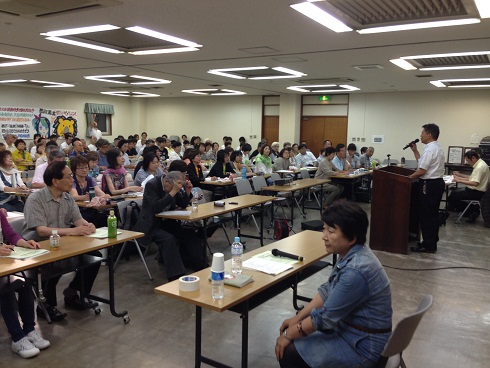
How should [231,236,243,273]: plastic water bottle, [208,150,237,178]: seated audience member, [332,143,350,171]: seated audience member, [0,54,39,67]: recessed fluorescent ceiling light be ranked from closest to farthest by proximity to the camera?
[231,236,243,273]: plastic water bottle
[0,54,39,67]: recessed fluorescent ceiling light
[208,150,237,178]: seated audience member
[332,143,350,171]: seated audience member

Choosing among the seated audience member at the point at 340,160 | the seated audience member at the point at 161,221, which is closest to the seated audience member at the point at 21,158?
the seated audience member at the point at 161,221

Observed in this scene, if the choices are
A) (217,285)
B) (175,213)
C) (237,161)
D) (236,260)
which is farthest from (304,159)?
(217,285)

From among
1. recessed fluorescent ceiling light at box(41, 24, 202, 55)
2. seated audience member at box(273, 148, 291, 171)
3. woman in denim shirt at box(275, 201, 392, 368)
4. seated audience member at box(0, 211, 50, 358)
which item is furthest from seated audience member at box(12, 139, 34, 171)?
woman in denim shirt at box(275, 201, 392, 368)

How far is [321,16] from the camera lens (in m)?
4.40

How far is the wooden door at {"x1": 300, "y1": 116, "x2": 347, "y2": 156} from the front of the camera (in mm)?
13648

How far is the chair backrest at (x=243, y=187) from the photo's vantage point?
6.61 metres

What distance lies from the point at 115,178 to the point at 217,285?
3795 mm

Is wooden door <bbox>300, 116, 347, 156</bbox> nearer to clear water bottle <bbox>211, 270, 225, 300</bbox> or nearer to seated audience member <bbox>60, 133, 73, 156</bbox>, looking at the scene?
seated audience member <bbox>60, 133, 73, 156</bbox>

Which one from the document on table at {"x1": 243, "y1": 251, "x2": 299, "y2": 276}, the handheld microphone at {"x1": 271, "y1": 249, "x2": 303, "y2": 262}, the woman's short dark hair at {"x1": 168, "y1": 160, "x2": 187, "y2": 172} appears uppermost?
the woman's short dark hair at {"x1": 168, "y1": 160, "x2": 187, "y2": 172}

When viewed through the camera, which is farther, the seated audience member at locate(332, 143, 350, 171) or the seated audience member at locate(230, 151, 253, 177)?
the seated audience member at locate(332, 143, 350, 171)

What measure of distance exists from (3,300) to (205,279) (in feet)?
4.95

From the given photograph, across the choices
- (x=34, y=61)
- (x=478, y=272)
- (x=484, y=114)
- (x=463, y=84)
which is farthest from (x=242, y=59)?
(x=484, y=114)

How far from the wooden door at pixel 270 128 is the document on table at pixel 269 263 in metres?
11.9

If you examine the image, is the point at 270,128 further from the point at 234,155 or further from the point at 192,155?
the point at 192,155
